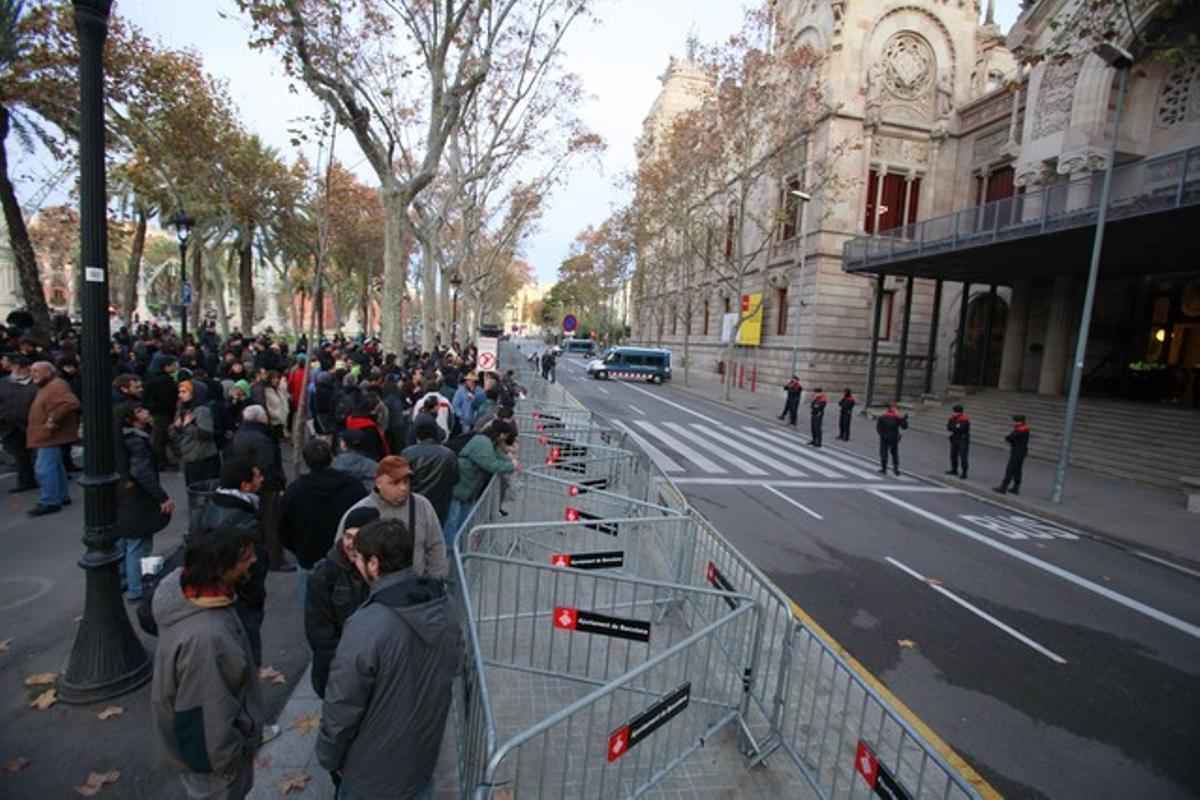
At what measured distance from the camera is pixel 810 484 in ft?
43.0

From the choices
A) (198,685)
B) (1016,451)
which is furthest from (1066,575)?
(198,685)

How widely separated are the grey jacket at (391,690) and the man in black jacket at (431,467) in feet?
9.09

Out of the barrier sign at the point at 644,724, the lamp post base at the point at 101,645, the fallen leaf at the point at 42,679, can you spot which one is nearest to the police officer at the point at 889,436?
the barrier sign at the point at 644,724

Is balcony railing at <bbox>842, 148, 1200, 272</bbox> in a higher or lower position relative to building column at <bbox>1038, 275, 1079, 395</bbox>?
higher

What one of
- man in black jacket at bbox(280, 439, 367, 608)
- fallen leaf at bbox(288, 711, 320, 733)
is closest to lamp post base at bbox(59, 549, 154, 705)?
man in black jacket at bbox(280, 439, 367, 608)

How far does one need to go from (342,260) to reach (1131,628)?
51.5 m

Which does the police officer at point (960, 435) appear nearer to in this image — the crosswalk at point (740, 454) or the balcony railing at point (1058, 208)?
the crosswalk at point (740, 454)

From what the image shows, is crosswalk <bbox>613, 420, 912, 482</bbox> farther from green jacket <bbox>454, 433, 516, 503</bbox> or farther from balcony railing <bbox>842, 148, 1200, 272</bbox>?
balcony railing <bbox>842, 148, 1200, 272</bbox>

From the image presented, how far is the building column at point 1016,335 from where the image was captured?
82.7 feet

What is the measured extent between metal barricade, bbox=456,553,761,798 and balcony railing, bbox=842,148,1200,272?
1534 centimetres

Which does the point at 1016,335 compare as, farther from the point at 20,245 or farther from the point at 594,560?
the point at 20,245

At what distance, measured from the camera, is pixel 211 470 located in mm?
6730

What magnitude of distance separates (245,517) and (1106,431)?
73.8 feet

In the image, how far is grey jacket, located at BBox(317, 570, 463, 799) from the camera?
244 centimetres
